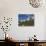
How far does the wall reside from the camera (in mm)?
5895

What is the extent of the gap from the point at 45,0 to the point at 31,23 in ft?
3.84

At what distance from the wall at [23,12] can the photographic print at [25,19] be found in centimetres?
13

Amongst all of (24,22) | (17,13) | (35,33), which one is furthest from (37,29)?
(17,13)

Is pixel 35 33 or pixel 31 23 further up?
pixel 31 23

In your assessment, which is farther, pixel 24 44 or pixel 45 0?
pixel 45 0

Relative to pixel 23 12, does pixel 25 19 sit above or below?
below

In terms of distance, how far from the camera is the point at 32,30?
5945mm

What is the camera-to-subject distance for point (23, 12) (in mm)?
5957

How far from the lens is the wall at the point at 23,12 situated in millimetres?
5895

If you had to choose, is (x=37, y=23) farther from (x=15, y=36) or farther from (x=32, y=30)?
(x=15, y=36)

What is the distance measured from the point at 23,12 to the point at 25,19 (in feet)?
1.01

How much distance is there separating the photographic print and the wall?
0.13 metres

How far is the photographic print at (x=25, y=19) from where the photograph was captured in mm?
5938

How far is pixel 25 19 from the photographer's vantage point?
5945 mm
